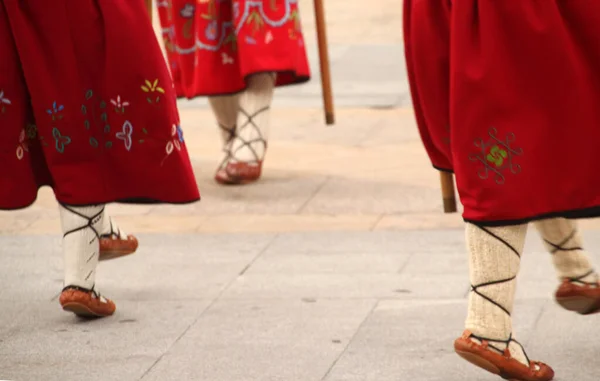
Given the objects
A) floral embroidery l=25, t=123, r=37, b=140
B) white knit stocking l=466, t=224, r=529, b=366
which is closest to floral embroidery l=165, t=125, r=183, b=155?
floral embroidery l=25, t=123, r=37, b=140

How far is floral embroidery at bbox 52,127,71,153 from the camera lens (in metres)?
4.22

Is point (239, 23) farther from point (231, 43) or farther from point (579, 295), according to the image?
point (579, 295)

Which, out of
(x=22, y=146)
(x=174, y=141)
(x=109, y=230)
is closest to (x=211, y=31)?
(x=109, y=230)

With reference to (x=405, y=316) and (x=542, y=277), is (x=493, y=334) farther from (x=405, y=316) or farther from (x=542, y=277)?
(x=542, y=277)

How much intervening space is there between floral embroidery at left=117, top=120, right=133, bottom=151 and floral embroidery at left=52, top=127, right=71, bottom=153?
152 millimetres

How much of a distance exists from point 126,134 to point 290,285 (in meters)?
0.82

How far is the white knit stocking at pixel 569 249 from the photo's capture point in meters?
3.95

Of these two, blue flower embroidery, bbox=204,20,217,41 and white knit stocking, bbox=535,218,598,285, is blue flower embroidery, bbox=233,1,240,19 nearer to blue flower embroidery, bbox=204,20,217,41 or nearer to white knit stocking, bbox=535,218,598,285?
blue flower embroidery, bbox=204,20,217,41

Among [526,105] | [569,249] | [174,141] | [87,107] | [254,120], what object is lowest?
[254,120]

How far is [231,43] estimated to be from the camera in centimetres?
630

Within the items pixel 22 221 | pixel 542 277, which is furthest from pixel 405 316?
pixel 22 221

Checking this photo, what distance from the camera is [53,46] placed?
4168 millimetres

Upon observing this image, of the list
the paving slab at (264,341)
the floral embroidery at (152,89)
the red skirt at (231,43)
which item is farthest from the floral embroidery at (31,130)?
the red skirt at (231,43)

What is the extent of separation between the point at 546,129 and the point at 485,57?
Result: 22 cm
